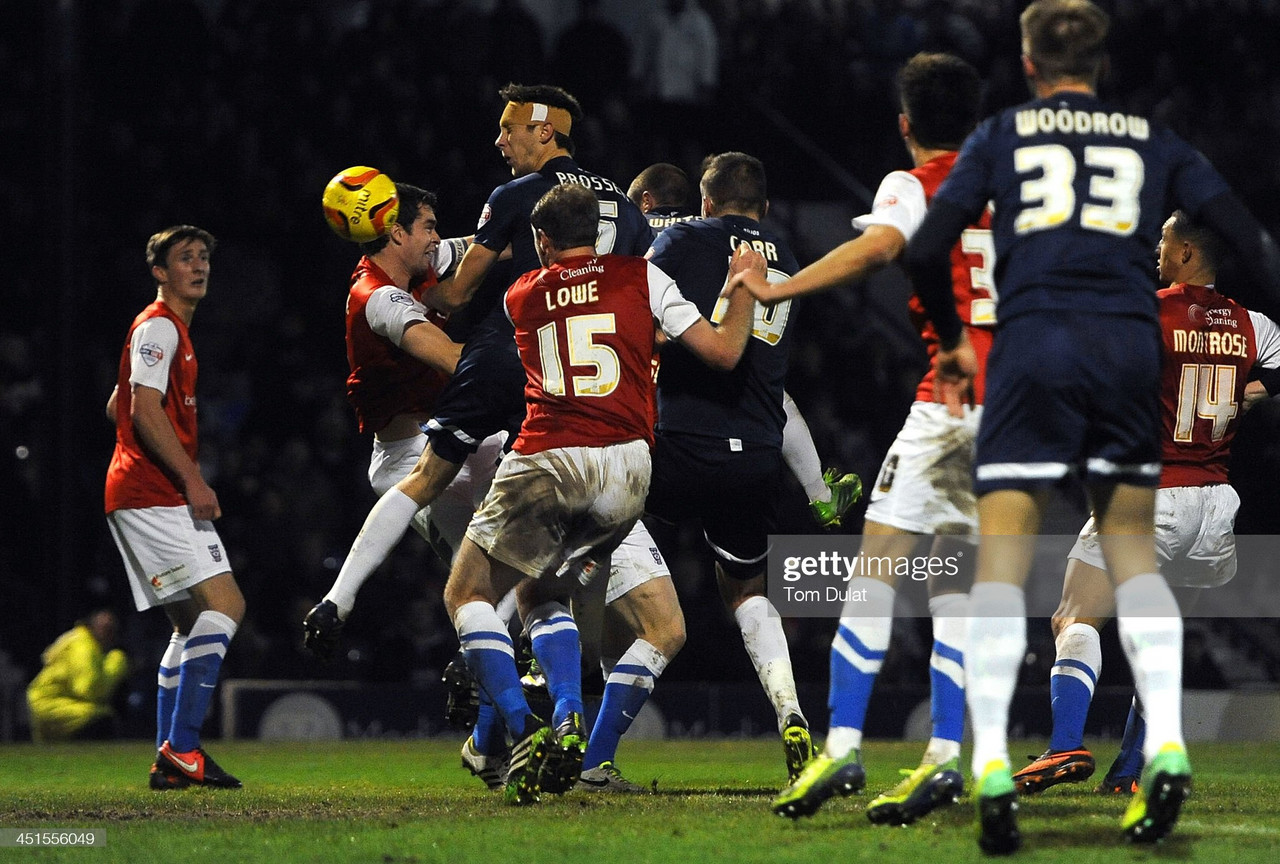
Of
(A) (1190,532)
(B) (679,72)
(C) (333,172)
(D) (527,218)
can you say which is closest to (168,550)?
(D) (527,218)

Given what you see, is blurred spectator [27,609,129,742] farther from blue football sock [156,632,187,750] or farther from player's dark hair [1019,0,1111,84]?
player's dark hair [1019,0,1111,84]

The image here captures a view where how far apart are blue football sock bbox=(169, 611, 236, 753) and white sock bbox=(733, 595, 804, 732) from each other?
248 centimetres

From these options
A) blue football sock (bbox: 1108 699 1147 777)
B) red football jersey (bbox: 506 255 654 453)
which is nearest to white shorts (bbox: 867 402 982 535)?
red football jersey (bbox: 506 255 654 453)

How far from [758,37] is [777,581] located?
31.9 feet

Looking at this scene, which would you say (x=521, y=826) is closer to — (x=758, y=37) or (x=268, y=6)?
(x=268, y=6)

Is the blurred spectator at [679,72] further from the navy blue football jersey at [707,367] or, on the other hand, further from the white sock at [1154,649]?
the white sock at [1154,649]

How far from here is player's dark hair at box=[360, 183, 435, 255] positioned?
7.32m

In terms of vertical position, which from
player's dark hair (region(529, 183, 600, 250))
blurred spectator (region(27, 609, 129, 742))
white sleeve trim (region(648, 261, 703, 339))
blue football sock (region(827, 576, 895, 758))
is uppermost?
player's dark hair (region(529, 183, 600, 250))

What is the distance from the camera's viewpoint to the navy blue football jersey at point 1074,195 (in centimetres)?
443

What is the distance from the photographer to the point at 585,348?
19.3ft

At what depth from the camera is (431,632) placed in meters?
13.0

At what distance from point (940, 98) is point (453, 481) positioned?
3159mm

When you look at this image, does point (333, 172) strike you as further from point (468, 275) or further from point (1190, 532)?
point (1190, 532)

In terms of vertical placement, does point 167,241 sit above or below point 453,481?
above
